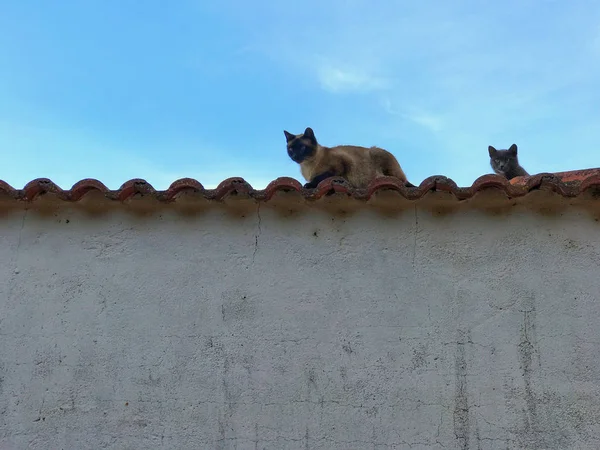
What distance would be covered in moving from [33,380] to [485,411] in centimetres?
282

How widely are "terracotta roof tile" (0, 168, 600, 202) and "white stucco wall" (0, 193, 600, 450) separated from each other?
122mm

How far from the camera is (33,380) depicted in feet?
13.0

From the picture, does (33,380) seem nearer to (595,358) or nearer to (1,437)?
(1,437)

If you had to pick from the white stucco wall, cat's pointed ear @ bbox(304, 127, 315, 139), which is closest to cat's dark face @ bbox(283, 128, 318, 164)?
cat's pointed ear @ bbox(304, 127, 315, 139)

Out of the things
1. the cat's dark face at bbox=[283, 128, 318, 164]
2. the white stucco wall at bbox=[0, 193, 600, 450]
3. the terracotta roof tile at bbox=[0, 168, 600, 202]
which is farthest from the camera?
the cat's dark face at bbox=[283, 128, 318, 164]

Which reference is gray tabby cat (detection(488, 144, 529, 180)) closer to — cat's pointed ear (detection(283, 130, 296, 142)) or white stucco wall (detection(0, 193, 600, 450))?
cat's pointed ear (detection(283, 130, 296, 142))

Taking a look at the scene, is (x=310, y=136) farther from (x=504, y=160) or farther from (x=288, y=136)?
(x=504, y=160)

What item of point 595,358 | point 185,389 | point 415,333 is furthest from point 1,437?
point 595,358

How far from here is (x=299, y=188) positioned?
4121 mm

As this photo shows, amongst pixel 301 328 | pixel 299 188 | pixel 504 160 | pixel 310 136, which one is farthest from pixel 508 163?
pixel 301 328

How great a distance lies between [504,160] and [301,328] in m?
5.74

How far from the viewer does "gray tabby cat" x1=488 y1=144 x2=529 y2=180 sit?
8.59 metres

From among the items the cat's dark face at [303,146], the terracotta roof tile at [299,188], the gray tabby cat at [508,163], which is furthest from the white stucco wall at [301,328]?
the gray tabby cat at [508,163]

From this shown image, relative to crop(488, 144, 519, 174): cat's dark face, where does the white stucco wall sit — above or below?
below
